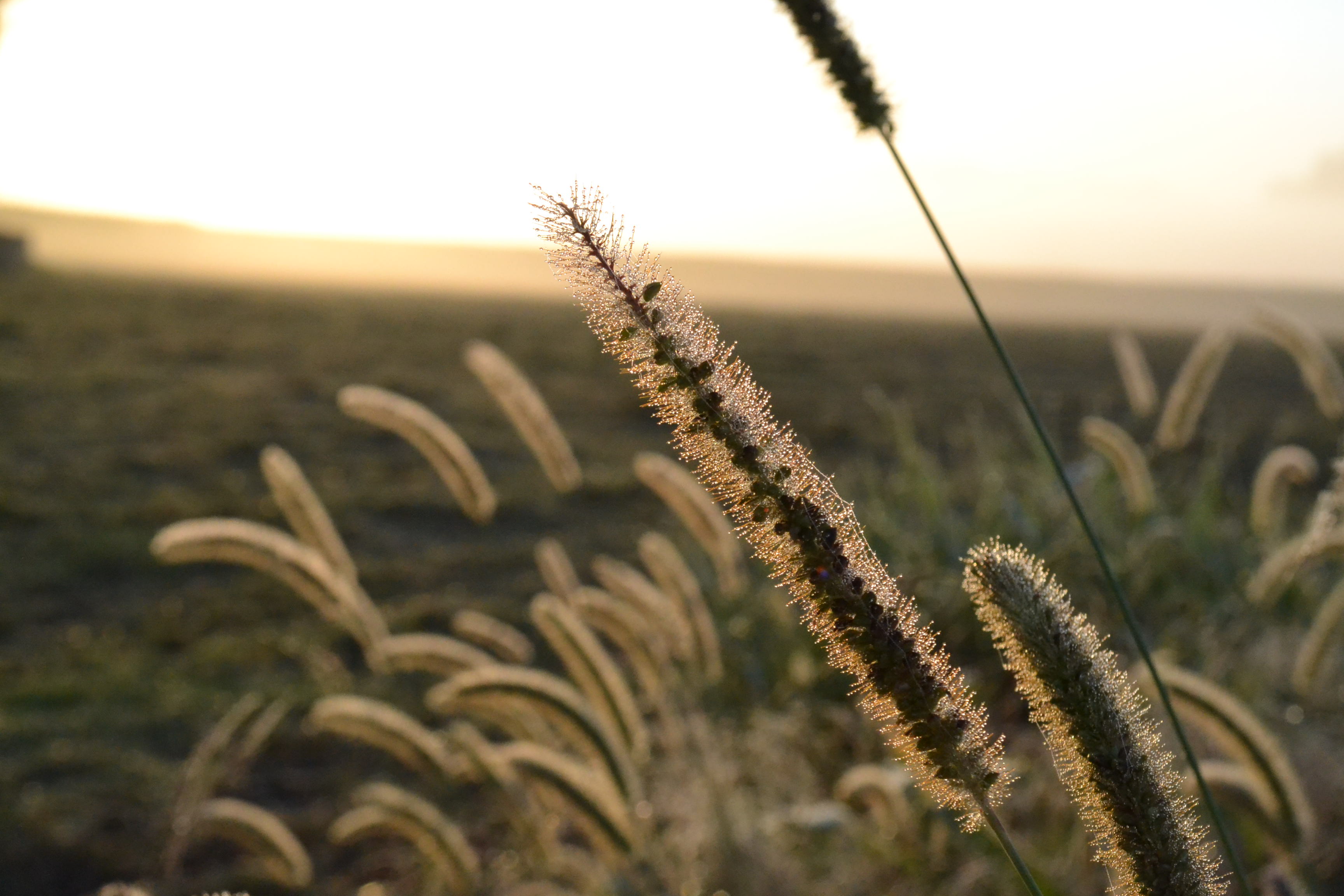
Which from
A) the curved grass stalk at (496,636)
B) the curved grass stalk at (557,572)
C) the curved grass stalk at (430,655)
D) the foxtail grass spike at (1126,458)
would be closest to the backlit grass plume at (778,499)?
the curved grass stalk at (430,655)

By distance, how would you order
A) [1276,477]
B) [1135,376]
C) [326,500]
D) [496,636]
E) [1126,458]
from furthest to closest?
1. [326,500]
2. [1135,376]
3. [1126,458]
4. [1276,477]
5. [496,636]

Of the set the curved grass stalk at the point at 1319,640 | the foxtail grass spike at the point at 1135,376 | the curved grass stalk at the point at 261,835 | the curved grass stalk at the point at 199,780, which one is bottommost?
the curved grass stalk at the point at 261,835

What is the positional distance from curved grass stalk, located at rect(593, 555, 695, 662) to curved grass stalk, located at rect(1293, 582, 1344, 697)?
5.95 ft

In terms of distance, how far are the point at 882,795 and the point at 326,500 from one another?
8.63 m

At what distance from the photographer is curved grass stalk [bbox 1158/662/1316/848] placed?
2.00m

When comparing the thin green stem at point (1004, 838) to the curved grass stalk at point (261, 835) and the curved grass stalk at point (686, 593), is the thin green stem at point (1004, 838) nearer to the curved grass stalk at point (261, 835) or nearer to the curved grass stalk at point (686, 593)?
the curved grass stalk at point (261, 835)

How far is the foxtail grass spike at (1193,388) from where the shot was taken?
3742 millimetres

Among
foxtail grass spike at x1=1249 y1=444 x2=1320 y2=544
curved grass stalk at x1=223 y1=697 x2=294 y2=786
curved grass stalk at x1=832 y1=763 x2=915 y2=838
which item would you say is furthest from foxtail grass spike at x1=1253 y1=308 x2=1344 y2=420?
curved grass stalk at x1=223 y1=697 x2=294 y2=786

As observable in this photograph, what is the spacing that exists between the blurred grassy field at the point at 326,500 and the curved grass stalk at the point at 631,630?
1150mm

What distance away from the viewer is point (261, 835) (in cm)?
283

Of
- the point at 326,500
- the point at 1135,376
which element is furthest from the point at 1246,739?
the point at 326,500

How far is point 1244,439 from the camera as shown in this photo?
14062 millimetres

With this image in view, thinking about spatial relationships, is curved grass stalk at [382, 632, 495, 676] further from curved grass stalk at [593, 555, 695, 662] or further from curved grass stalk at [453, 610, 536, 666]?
curved grass stalk at [593, 555, 695, 662]

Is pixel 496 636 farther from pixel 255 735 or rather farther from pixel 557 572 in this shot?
pixel 255 735
